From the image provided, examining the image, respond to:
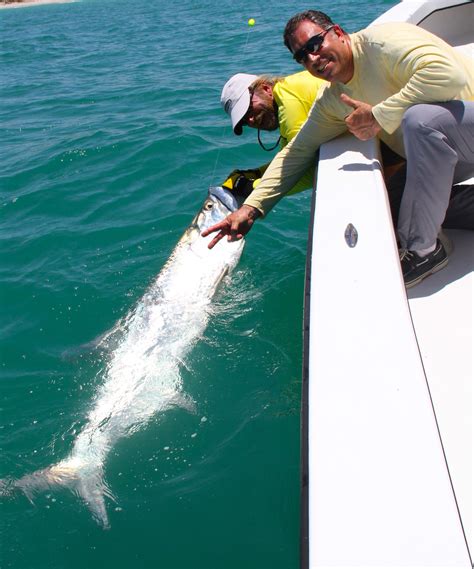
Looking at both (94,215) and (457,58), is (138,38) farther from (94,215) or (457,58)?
(457,58)

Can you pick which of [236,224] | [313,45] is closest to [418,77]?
[313,45]

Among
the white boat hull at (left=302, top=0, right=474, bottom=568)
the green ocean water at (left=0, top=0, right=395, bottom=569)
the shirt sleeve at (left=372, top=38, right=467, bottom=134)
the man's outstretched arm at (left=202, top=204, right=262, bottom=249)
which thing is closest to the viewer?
the white boat hull at (left=302, top=0, right=474, bottom=568)

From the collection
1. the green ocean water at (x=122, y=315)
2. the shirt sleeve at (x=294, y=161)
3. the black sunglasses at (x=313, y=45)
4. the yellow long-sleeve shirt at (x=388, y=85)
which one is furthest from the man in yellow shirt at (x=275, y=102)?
the green ocean water at (x=122, y=315)

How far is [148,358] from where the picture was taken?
175 inches

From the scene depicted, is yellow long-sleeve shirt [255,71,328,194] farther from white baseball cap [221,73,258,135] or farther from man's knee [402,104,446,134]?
man's knee [402,104,446,134]

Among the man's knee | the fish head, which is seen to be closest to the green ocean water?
the fish head

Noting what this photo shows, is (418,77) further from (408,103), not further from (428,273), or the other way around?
(428,273)

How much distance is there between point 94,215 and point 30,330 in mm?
2151

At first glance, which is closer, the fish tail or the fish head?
the fish tail

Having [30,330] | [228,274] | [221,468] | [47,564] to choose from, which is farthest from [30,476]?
[228,274]

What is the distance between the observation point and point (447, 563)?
4.35ft

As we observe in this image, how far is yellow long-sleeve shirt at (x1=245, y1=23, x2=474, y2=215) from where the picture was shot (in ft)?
9.05

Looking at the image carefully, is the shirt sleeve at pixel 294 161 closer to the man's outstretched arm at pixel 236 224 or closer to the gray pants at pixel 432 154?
the man's outstretched arm at pixel 236 224

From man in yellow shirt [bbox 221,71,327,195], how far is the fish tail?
220cm
